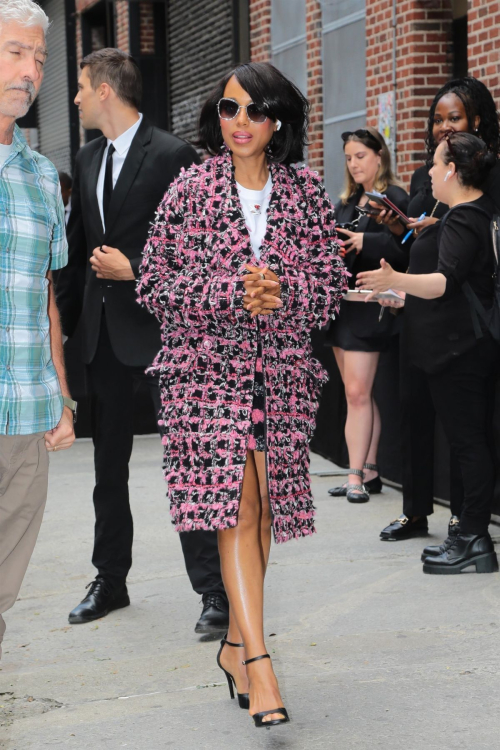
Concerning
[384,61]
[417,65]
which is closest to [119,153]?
[417,65]

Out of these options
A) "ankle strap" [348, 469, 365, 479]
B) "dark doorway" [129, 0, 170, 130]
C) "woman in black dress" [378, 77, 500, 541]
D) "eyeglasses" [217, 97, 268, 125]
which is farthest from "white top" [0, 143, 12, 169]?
"dark doorway" [129, 0, 170, 130]

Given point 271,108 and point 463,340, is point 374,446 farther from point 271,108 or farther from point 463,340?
point 271,108

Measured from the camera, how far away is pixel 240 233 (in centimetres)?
389

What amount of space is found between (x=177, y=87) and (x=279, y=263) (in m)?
14.0

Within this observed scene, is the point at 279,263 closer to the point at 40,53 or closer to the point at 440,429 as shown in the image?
the point at 40,53

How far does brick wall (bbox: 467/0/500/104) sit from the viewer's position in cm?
823

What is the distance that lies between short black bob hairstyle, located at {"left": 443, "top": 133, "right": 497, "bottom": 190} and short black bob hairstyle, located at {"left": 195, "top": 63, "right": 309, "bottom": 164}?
1490mm

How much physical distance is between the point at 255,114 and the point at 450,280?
1788 mm

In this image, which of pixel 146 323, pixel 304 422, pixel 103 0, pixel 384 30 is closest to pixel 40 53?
pixel 304 422

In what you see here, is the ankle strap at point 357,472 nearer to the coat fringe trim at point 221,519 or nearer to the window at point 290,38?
the coat fringe trim at point 221,519

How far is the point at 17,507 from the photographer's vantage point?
3.45 m

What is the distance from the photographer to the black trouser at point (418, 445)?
624cm

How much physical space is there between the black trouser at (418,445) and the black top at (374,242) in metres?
0.86

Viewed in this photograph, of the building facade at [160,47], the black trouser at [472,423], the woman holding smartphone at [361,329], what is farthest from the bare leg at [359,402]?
the building facade at [160,47]
